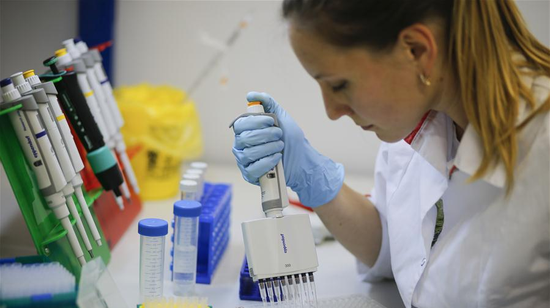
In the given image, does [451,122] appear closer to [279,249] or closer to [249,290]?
[279,249]

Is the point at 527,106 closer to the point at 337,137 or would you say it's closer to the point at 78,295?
the point at 78,295

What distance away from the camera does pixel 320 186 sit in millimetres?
1309

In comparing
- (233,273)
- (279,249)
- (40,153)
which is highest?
(40,153)

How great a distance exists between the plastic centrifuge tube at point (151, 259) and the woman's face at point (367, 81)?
1.51 feet

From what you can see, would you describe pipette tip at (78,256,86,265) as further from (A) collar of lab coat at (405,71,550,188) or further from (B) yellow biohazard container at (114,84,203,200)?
(A) collar of lab coat at (405,71,550,188)

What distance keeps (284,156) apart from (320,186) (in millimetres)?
124

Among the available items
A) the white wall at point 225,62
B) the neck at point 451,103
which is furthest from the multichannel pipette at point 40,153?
the white wall at point 225,62

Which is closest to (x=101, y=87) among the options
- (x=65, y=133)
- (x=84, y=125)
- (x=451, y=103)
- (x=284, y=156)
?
(x=84, y=125)

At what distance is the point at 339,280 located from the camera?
141 centimetres

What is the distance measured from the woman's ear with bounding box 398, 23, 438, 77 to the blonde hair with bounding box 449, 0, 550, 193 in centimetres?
4

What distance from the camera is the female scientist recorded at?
925 millimetres

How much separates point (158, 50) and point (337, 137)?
80cm

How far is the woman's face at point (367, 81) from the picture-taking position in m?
0.94

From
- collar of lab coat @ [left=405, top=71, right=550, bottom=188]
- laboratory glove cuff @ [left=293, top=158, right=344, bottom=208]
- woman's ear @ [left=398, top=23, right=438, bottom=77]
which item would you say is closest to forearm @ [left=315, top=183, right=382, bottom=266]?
laboratory glove cuff @ [left=293, top=158, right=344, bottom=208]
